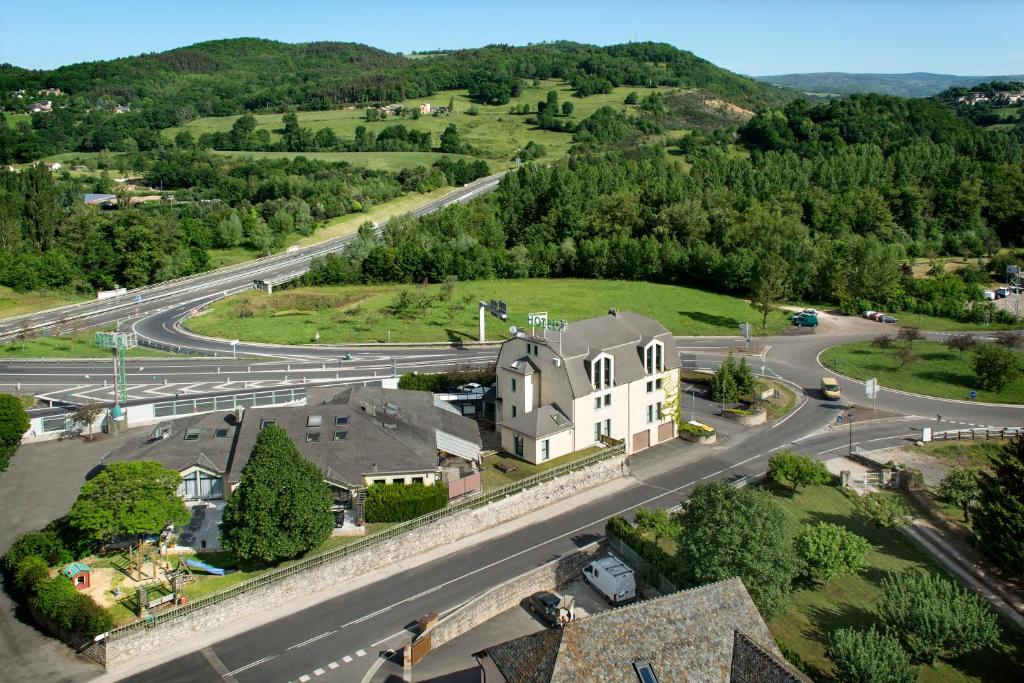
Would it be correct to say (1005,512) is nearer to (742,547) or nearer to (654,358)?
(742,547)

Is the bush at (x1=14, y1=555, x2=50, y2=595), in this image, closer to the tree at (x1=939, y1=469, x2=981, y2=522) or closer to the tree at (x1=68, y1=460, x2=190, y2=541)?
the tree at (x1=68, y1=460, x2=190, y2=541)

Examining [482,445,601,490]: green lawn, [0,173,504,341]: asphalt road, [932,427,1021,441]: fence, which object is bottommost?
[932,427,1021,441]: fence

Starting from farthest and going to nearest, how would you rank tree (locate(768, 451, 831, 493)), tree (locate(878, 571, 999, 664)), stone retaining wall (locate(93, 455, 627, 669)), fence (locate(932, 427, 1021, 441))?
fence (locate(932, 427, 1021, 441)) < tree (locate(768, 451, 831, 493)) < stone retaining wall (locate(93, 455, 627, 669)) < tree (locate(878, 571, 999, 664))

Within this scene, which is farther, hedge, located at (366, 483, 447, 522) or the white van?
hedge, located at (366, 483, 447, 522)

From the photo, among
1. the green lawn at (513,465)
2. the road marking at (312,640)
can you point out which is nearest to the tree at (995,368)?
the green lawn at (513,465)

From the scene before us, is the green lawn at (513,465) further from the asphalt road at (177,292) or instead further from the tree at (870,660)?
the asphalt road at (177,292)

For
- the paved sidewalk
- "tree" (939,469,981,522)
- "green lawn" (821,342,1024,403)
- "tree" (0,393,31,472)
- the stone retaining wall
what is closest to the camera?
the stone retaining wall

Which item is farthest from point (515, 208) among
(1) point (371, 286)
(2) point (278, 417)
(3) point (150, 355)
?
(2) point (278, 417)

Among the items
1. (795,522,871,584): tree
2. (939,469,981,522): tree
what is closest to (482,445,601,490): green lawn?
(795,522,871,584): tree
